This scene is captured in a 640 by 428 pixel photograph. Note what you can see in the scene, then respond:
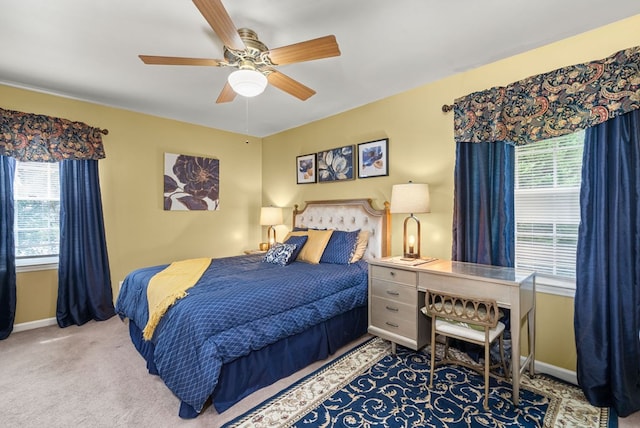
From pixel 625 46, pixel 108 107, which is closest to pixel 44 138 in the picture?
pixel 108 107

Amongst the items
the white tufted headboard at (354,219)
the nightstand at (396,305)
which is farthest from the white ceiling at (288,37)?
the nightstand at (396,305)

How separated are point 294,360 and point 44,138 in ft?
11.9

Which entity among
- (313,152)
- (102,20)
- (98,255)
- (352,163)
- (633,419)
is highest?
(102,20)

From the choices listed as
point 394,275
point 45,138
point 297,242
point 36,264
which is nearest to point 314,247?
point 297,242

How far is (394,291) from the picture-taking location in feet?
8.39

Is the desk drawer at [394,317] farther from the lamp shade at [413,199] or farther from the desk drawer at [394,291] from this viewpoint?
the lamp shade at [413,199]

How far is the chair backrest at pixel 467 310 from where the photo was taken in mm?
1881

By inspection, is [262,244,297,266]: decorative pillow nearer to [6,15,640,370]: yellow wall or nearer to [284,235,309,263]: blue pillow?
[284,235,309,263]: blue pillow

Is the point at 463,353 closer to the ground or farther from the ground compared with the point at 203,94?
closer to the ground

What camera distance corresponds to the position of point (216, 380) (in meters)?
1.79

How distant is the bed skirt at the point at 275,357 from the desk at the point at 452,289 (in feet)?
0.93

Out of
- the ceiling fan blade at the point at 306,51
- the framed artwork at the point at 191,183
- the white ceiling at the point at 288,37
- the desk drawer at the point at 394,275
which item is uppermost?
the white ceiling at the point at 288,37

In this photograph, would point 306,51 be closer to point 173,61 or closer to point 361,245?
point 173,61

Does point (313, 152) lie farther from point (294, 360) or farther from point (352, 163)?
point (294, 360)
